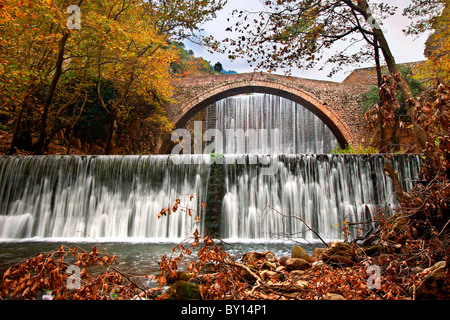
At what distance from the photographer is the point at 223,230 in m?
7.28

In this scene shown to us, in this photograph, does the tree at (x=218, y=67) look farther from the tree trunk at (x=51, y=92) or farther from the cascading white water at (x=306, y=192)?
the cascading white water at (x=306, y=192)

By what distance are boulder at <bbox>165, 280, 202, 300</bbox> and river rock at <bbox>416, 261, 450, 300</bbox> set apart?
1737mm

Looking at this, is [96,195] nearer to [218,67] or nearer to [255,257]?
[255,257]

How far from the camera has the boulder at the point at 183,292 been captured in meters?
2.11

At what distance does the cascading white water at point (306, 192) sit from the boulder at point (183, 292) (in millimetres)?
5017

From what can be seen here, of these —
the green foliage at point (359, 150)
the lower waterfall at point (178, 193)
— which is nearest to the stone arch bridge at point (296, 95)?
the green foliage at point (359, 150)

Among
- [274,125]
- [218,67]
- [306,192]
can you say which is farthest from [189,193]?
[218,67]

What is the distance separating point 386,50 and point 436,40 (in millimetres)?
9539

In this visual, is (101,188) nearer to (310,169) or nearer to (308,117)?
(310,169)

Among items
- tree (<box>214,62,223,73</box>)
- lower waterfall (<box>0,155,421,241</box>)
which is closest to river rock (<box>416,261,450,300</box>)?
lower waterfall (<box>0,155,421,241</box>)

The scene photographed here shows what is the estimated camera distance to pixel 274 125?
20.3m

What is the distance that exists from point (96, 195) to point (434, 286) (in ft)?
24.7

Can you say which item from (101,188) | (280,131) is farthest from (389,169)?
(280,131)
